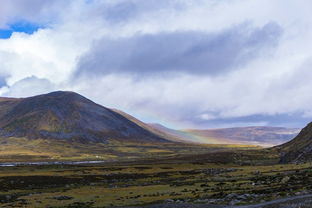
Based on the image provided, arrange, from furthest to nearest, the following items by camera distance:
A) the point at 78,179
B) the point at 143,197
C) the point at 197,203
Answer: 1. the point at 78,179
2. the point at 143,197
3. the point at 197,203

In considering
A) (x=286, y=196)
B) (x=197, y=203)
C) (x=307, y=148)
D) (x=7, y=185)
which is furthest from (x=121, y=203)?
(x=307, y=148)

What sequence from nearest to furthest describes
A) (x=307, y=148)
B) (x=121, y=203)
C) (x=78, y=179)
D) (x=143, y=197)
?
1. (x=121, y=203)
2. (x=143, y=197)
3. (x=78, y=179)
4. (x=307, y=148)

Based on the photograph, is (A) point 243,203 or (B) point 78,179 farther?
(B) point 78,179

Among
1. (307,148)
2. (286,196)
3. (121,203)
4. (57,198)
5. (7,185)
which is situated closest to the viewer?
(286,196)

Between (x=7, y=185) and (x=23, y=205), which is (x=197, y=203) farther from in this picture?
(x=7, y=185)

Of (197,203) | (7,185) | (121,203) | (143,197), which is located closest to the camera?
(197,203)

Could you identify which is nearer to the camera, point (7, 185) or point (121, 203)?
point (121, 203)

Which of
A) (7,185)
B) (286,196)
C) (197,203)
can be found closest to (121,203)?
(197,203)

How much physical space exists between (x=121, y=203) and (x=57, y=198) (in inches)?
603

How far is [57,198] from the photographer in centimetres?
6625

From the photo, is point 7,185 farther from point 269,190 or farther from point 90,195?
point 269,190

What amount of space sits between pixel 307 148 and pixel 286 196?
9364cm

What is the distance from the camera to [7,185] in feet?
296

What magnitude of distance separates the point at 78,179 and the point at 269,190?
6449 centimetres
